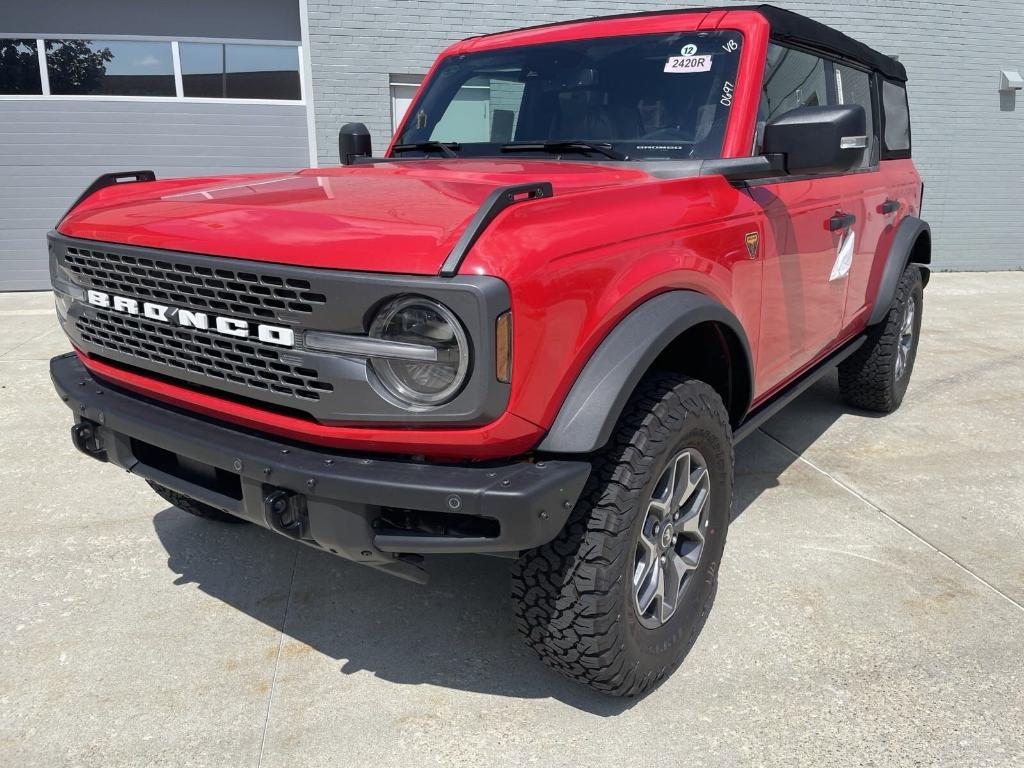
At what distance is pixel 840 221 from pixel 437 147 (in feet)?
5.57

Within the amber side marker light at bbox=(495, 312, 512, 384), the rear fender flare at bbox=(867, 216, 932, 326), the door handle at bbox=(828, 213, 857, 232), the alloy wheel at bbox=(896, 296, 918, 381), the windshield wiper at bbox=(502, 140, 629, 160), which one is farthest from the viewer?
the alloy wheel at bbox=(896, 296, 918, 381)

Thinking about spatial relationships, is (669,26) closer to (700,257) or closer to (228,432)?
(700,257)

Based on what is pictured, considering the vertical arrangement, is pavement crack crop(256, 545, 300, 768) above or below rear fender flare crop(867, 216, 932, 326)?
below

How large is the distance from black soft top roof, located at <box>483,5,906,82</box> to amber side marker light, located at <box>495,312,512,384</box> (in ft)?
5.81

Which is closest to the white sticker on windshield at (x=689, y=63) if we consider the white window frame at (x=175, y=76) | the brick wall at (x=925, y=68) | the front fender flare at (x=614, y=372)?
the front fender flare at (x=614, y=372)

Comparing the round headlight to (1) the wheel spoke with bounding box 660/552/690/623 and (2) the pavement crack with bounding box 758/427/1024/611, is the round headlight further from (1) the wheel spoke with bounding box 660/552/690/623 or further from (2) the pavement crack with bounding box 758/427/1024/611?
(2) the pavement crack with bounding box 758/427/1024/611

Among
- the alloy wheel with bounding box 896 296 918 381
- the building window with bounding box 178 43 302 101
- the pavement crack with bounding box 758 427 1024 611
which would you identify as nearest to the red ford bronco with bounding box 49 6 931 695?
the pavement crack with bounding box 758 427 1024 611

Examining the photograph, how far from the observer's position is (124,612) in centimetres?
281

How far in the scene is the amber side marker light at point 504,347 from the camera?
1.77 meters

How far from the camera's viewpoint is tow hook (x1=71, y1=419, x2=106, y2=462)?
2.44 metres

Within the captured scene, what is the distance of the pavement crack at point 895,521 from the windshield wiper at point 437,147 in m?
2.28

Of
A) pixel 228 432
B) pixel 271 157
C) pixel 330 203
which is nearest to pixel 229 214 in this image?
pixel 330 203

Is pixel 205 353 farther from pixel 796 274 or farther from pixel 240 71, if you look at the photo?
pixel 240 71

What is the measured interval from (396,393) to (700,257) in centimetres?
106
